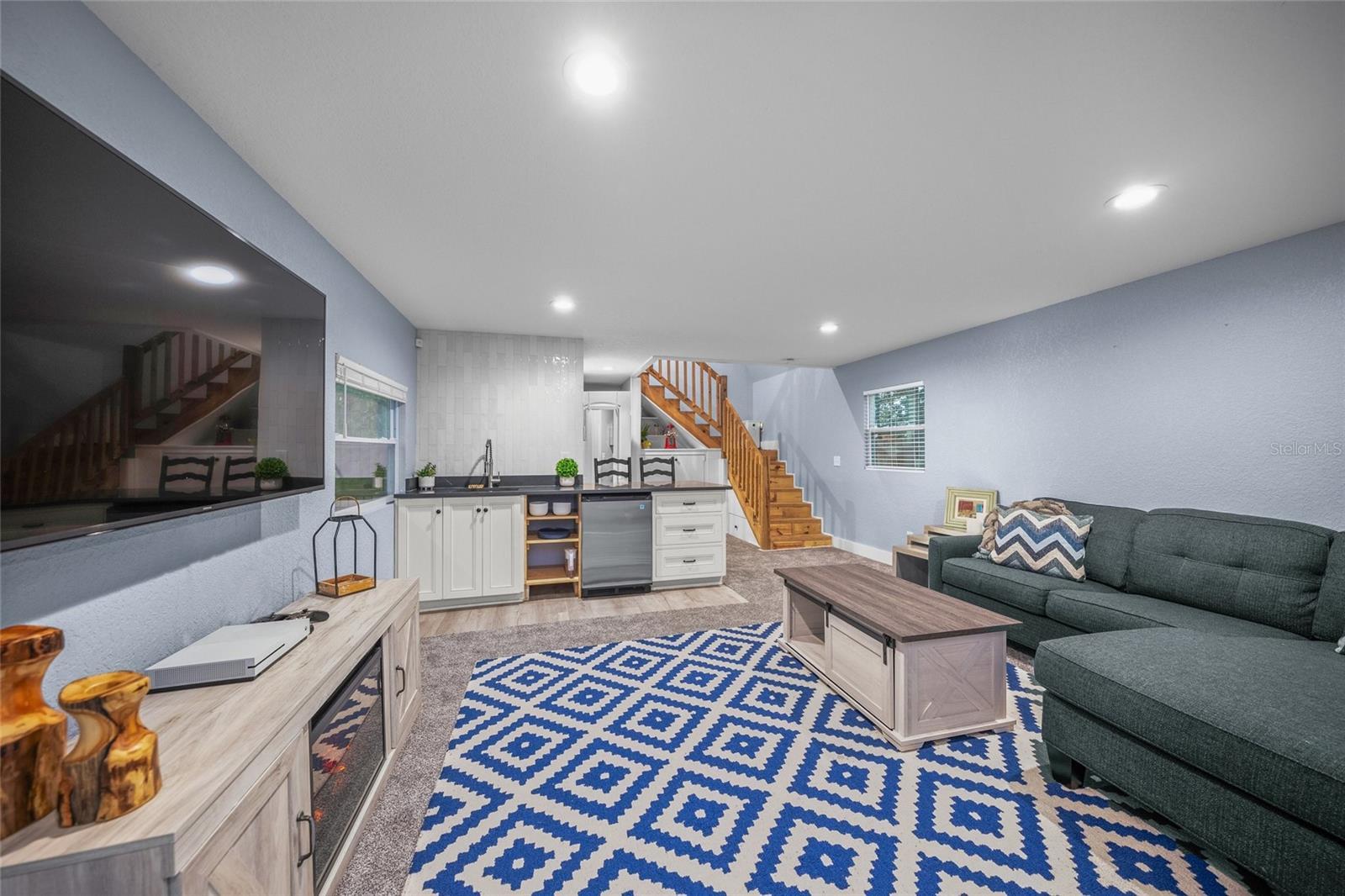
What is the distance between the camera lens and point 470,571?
3928 millimetres

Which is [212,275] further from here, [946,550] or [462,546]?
[946,550]

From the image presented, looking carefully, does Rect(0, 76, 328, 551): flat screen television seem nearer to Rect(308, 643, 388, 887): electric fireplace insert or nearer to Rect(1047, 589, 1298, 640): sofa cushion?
Rect(308, 643, 388, 887): electric fireplace insert

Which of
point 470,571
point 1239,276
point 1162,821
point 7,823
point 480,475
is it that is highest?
point 1239,276

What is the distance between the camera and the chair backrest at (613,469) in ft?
15.5

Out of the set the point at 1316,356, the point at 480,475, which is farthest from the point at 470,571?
the point at 1316,356

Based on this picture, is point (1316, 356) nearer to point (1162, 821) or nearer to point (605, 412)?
point (1162, 821)

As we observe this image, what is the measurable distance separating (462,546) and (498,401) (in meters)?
1.41

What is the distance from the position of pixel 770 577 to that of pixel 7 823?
467 centimetres

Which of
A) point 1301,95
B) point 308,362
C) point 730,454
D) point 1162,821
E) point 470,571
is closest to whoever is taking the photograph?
point 1301,95

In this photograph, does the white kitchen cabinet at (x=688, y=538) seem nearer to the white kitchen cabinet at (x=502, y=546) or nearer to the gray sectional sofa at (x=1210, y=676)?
the white kitchen cabinet at (x=502, y=546)

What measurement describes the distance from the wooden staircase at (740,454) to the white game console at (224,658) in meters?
5.31

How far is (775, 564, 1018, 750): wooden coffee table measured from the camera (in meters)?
2.05

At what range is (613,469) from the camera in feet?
16.1

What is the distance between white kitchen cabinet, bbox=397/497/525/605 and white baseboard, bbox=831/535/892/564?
12.6ft
